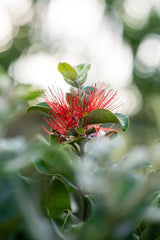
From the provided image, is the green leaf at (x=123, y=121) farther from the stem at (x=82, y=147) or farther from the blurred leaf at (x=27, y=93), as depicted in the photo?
the blurred leaf at (x=27, y=93)

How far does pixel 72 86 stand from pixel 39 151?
247 mm

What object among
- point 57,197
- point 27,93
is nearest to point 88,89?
point 57,197

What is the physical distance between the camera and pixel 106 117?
0.44m

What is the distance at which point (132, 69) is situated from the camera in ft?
31.2

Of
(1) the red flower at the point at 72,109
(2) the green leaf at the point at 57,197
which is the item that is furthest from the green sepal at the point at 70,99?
(2) the green leaf at the point at 57,197

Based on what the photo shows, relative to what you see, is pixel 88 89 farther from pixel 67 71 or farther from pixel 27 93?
pixel 27 93

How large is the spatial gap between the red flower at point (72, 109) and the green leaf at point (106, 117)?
0.09 feet

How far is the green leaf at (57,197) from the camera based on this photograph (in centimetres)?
39

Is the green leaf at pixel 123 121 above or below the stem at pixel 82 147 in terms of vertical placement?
above

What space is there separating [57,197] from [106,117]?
149mm

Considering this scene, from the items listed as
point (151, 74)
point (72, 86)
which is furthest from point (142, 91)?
point (72, 86)

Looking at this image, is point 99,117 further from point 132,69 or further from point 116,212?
point 132,69

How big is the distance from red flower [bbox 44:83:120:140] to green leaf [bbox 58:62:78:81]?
0.11 feet

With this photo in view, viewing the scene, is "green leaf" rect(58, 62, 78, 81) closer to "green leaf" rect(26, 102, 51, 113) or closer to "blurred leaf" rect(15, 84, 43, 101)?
"green leaf" rect(26, 102, 51, 113)
